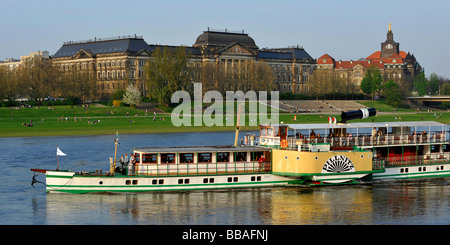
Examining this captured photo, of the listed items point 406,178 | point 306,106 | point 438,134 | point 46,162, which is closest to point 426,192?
point 406,178

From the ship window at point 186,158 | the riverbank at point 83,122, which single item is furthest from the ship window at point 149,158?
the riverbank at point 83,122

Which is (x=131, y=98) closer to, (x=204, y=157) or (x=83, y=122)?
(x=83, y=122)

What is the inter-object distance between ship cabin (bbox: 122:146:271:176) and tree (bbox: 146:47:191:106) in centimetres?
10886

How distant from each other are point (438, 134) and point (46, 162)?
36990 mm

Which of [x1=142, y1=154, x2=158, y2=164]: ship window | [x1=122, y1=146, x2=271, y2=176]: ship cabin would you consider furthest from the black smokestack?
[x1=142, y1=154, x2=158, y2=164]: ship window

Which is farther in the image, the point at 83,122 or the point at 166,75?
the point at 166,75

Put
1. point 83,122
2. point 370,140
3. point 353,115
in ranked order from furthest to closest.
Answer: point 83,122
point 353,115
point 370,140

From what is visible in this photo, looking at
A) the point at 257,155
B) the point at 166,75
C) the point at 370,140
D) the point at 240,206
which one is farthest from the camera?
the point at 166,75

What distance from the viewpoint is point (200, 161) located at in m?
50.0

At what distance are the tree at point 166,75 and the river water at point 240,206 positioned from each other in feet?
335

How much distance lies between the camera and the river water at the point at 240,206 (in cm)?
4103

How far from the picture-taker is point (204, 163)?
49688 millimetres

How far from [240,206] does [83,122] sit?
78291 millimetres

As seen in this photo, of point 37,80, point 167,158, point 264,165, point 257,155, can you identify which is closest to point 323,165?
point 264,165
